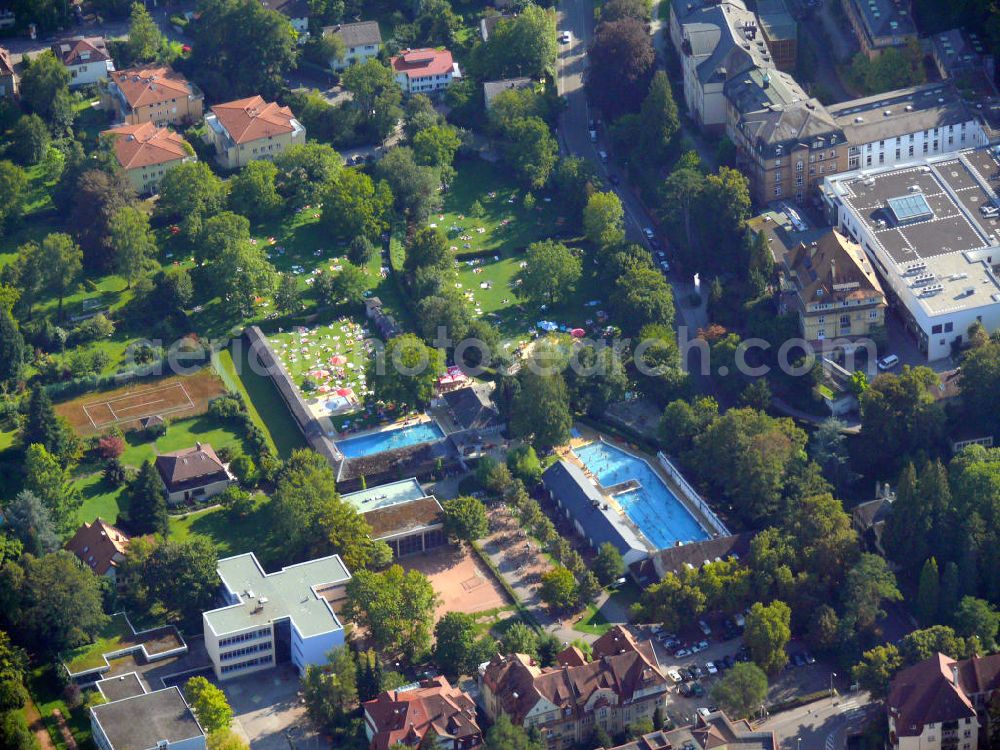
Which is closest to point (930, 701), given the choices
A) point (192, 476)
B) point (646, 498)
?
point (646, 498)

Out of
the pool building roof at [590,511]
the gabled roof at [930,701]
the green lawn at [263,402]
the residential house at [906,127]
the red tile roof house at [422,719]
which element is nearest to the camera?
the gabled roof at [930,701]

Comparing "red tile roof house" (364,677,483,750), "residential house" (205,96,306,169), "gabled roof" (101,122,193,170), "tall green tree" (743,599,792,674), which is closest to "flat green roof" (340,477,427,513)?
"red tile roof house" (364,677,483,750)

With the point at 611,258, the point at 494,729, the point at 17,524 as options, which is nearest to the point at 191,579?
the point at 17,524

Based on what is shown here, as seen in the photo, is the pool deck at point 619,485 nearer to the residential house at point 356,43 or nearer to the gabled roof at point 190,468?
the gabled roof at point 190,468

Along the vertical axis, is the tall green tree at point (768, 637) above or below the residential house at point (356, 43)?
below

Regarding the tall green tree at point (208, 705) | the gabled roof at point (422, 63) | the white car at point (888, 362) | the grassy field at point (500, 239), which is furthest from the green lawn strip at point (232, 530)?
the gabled roof at point (422, 63)

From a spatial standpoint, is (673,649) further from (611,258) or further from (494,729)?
(611,258)

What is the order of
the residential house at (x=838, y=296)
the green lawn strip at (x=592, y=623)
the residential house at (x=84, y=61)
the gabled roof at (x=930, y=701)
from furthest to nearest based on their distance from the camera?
the residential house at (x=84, y=61) → the residential house at (x=838, y=296) → the green lawn strip at (x=592, y=623) → the gabled roof at (x=930, y=701)
